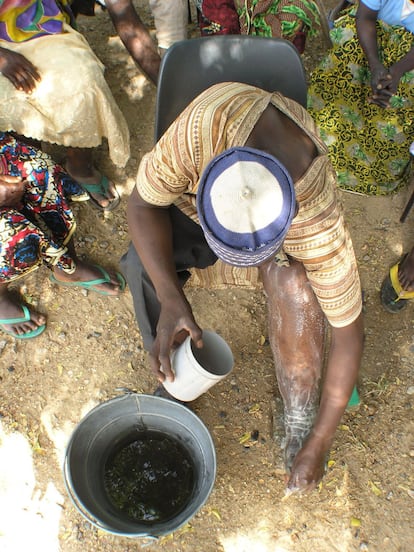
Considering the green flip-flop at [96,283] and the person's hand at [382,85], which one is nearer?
the person's hand at [382,85]

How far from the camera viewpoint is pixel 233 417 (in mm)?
1979

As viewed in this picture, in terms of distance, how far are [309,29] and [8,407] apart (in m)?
2.10

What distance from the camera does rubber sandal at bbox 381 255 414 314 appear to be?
6.85 feet

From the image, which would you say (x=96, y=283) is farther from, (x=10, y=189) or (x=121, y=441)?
(x=121, y=441)

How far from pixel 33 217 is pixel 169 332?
874 mm

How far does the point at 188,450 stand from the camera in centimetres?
Result: 175

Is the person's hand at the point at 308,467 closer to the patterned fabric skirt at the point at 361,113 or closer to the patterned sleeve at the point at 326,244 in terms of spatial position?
the patterned sleeve at the point at 326,244

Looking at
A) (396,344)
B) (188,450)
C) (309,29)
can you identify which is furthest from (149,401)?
(309,29)

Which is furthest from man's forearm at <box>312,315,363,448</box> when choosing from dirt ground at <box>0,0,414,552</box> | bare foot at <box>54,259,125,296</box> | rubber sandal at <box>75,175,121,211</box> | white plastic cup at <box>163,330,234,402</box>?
rubber sandal at <box>75,175,121,211</box>

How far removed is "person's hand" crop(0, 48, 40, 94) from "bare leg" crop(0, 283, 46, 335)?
0.84m

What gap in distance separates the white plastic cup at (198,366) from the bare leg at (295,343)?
0.28 metres

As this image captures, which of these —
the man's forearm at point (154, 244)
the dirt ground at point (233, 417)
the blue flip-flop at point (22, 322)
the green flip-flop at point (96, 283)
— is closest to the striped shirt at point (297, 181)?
the man's forearm at point (154, 244)

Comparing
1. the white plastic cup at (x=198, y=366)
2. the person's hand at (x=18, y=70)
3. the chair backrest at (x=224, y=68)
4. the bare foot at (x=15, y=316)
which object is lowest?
the bare foot at (x=15, y=316)

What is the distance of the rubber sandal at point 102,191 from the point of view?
238 cm
